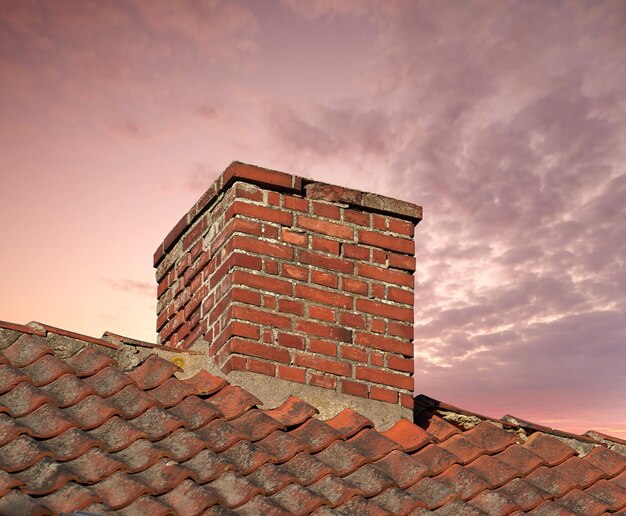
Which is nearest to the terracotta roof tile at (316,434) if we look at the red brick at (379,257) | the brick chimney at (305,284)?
the brick chimney at (305,284)

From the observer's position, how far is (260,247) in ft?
17.6

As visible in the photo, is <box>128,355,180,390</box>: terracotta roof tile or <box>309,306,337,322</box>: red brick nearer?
<box>128,355,180,390</box>: terracotta roof tile

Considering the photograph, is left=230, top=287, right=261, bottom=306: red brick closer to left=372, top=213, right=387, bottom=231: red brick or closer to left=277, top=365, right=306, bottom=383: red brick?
left=277, top=365, right=306, bottom=383: red brick

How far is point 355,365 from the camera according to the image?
17.8 feet

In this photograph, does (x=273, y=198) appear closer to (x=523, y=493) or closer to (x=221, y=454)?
(x=221, y=454)

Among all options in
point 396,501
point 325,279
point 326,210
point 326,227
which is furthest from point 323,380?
point 396,501

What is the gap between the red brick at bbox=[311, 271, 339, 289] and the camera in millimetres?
5449

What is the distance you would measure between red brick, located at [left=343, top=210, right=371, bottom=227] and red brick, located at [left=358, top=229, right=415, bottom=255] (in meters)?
0.05

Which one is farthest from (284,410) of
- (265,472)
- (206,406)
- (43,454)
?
(43,454)

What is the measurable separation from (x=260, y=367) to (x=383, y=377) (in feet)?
2.49

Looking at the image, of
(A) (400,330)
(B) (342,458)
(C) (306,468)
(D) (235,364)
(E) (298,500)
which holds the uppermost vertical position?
(A) (400,330)

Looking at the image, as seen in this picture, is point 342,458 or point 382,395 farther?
point 382,395

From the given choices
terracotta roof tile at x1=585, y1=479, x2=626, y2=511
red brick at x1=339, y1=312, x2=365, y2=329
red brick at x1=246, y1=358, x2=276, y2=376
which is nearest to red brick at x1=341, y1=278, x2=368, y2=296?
red brick at x1=339, y1=312, x2=365, y2=329

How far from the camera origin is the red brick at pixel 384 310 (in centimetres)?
557
